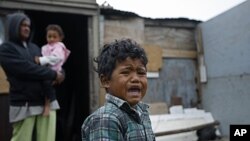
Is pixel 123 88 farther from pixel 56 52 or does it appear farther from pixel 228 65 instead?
pixel 228 65

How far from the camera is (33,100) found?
121 inches

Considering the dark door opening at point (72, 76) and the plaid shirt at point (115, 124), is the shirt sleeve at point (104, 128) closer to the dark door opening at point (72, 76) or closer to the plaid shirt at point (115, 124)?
the plaid shirt at point (115, 124)

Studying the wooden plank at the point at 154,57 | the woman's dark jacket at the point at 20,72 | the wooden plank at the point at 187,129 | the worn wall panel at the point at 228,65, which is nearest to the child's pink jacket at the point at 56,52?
the woman's dark jacket at the point at 20,72

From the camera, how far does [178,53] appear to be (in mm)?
5887

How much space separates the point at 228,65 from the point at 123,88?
4.16m

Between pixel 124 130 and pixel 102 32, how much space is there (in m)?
3.59

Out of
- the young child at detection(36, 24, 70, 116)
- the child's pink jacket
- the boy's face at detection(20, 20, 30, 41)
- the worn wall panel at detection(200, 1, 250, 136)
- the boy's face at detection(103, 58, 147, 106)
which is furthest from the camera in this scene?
the worn wall panel at detection(200, 1, 250, 136)

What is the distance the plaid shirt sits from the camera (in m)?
1.41

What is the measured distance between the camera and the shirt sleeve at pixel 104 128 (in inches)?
55.2

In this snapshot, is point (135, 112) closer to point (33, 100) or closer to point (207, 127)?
point (33, 100)

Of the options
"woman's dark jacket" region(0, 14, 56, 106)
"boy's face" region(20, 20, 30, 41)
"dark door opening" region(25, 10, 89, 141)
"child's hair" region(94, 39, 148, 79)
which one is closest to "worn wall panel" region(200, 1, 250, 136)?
"dark door opening" region(25, 10, 89, 141)

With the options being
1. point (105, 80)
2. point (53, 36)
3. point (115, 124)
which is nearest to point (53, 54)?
point (53, 36)

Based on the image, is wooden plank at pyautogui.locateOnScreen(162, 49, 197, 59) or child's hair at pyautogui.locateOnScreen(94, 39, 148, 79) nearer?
child's hair at pyautogui.locateOnScreen(94, 39, 148, 79)

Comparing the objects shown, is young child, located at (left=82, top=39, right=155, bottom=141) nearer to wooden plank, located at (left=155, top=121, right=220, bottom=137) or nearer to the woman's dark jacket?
the woman's dark jacket
